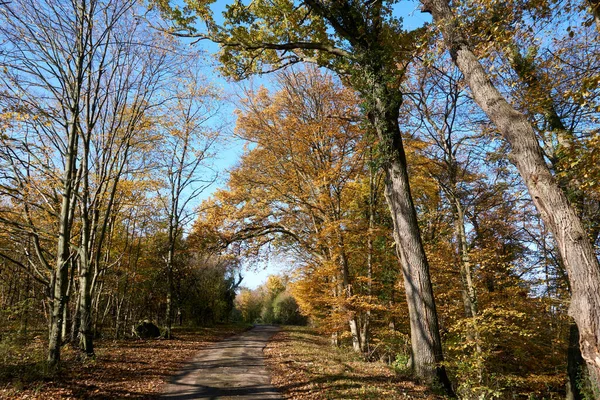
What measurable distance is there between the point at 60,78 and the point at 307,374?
9.90 meters

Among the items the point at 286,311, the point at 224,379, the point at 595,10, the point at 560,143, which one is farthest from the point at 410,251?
the point at 286,311

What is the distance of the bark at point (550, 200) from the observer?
148 inches

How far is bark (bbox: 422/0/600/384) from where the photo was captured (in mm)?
3770

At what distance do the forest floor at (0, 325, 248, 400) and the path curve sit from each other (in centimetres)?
40

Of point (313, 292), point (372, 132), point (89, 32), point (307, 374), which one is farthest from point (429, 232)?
point (89, 32)

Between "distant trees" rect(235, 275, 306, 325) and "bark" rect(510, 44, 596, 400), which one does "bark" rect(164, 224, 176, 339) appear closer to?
"bark" rect(510, 44, 596, 400)

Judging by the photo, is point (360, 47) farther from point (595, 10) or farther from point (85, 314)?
point (85, 314)

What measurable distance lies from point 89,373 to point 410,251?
7.62 m

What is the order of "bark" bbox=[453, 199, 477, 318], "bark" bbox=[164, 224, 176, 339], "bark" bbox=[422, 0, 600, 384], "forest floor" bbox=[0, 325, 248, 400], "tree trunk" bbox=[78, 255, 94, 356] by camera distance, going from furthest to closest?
"bark" bbox=[164, 224, 176, 339], "bark" bbox=[453, 199, 477, 318], "tree trunk" bbox=[78, 255, 94, 356], "forest floor" bbox=[0, 325, 248, 400], "bark" bbox=[422, 0, 600, 384]

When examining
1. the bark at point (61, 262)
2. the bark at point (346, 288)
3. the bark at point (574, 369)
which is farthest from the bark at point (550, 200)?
the bark at point (61, 262)

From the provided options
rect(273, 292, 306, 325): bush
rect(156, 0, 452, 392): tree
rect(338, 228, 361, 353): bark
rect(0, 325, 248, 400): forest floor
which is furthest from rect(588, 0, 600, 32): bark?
rect(273, 292, 306, 325): bush

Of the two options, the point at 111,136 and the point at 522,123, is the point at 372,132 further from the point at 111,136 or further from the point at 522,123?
the point at 111,136

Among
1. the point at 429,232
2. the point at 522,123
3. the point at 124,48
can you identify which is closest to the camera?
the point at 522,123

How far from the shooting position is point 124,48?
10234mm
